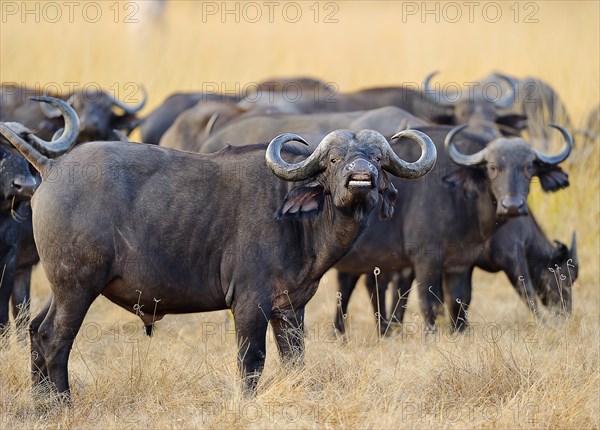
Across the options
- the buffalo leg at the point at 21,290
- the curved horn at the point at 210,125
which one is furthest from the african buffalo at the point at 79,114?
the buffalo leg at the point at 21,290

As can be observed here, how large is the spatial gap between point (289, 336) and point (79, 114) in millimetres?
6346

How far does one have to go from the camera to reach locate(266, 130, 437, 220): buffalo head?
610 centimetres

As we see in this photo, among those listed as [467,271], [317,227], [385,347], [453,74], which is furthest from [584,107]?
[317,227]

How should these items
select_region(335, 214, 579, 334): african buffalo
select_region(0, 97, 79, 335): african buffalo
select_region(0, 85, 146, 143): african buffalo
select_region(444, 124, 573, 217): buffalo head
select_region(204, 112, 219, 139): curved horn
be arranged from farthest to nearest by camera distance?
select_region(0, 85, 146, 143): african buffalo
select_region(204, 112, 219, 139): curved horn
select_region(335, 214, 579, 334): african buffalo
select_region(444, 124, 573, 217): buffalo head
select_region(0, 97, 79, 335): african buffalo

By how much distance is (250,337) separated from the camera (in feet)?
20.8

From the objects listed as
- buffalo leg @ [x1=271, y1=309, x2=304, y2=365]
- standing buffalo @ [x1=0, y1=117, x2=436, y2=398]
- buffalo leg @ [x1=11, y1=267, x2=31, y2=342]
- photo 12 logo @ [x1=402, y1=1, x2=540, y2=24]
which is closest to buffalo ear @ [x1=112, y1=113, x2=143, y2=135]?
buffalo leg @ [x1=11, y1=267, x2=31, y2=342]

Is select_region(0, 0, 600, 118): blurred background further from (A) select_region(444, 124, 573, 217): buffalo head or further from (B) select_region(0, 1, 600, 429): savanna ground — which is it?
(A) select_region(444, 124, 573, 217): buffalo head

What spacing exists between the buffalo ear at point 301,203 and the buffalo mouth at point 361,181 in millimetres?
421

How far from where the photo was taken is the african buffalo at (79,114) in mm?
12031

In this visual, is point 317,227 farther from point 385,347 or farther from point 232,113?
point 232,113

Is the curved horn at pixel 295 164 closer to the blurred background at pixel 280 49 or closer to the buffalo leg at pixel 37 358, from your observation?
the buffalo leg at pixel 37 358

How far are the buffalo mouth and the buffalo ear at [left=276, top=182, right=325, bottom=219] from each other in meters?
0.42

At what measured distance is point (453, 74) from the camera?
1981 cm

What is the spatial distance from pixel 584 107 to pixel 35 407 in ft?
35.4
